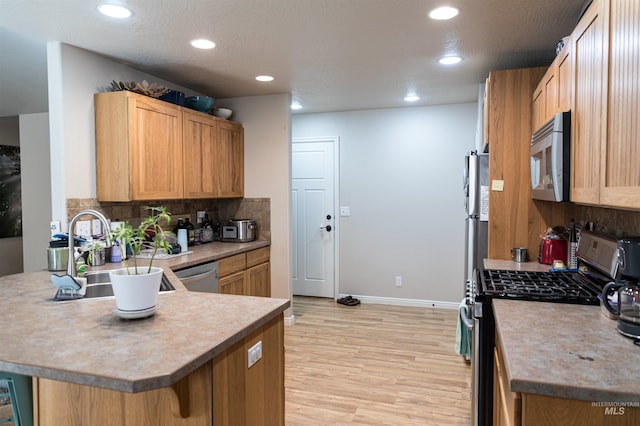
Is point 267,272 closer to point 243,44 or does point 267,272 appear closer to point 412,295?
point 412,295

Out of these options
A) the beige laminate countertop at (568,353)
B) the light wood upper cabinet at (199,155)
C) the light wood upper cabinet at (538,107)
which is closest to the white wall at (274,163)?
the light wood upper cabinet at (199,155)

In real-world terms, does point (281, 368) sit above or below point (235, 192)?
below

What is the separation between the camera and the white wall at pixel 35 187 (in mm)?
5266

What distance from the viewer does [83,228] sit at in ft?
9.64

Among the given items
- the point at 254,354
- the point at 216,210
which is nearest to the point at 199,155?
the point at 216,210

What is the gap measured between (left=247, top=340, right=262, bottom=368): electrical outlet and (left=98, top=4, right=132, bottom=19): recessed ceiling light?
195 cm

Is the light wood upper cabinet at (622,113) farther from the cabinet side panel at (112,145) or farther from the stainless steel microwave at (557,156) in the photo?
the cabinet side panel at (112,145)

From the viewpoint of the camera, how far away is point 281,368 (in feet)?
5.86

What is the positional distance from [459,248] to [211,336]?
408 centimetres

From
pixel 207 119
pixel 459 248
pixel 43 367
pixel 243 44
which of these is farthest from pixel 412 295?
pixel 43 367

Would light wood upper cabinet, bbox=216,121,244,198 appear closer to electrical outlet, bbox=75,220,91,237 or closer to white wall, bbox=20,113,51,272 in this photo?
electrical outlet, bbox=75,220,91,237

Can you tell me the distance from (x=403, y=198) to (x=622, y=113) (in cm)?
381

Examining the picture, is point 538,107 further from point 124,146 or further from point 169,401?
point 124,146

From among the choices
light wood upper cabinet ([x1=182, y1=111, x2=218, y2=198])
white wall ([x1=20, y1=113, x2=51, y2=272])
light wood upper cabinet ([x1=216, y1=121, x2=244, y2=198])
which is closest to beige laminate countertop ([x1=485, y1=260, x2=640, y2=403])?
light wood upper cabinet ([x1=182, y1=111, x2=218, y2=198])
